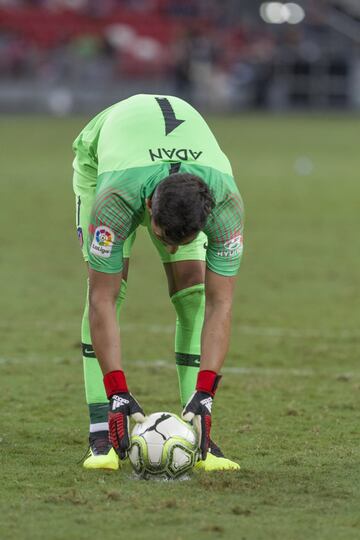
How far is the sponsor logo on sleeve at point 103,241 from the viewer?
206 inches

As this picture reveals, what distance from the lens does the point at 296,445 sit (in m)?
6.15

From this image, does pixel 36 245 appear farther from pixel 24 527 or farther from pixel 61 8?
pixel 61 8

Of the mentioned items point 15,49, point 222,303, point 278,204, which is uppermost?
point 15,49

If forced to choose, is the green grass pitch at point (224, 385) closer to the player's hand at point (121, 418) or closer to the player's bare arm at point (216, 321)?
the player's hand at point (121, 418)

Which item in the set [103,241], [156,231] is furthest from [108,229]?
[156,231]

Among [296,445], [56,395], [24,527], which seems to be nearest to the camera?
[24,527]

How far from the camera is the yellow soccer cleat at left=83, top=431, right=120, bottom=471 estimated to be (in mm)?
5613

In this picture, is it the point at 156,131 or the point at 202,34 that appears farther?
the point at 202,34

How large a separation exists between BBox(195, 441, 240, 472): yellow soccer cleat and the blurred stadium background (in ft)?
108

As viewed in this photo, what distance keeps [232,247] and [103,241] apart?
59 cm

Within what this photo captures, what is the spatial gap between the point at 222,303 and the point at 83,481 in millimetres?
1022

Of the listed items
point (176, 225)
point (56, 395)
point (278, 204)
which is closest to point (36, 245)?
point (278, 204)

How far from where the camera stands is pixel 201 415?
5.37 m

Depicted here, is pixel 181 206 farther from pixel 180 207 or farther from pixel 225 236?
pixel 225 236
